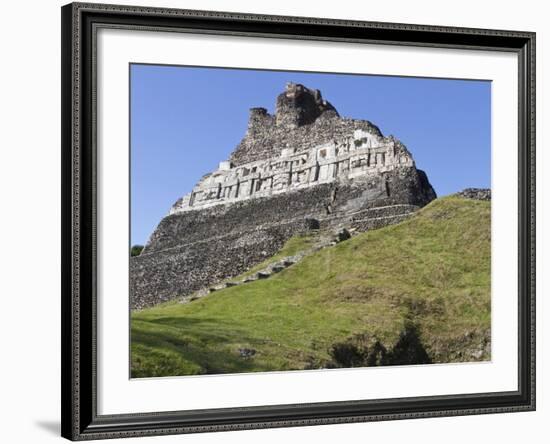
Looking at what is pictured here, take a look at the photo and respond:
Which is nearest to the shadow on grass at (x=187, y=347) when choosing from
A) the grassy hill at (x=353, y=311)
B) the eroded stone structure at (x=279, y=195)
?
the grassy hill at (x=353, y=311)

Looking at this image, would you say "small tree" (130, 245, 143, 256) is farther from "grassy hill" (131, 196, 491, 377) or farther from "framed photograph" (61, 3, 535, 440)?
"grassy hill" (131, 196, 491, 377)

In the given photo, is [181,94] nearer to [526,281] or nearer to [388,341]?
[388,341]

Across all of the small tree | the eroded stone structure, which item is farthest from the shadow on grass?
the small tree

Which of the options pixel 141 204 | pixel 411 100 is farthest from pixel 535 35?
pixel 141 204

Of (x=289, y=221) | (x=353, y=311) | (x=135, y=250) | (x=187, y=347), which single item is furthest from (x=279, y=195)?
(x=187, y=347)

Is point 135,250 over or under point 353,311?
over

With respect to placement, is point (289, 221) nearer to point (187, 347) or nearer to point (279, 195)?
point (279, 195)

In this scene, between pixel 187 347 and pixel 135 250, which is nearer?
pixel 135 250
